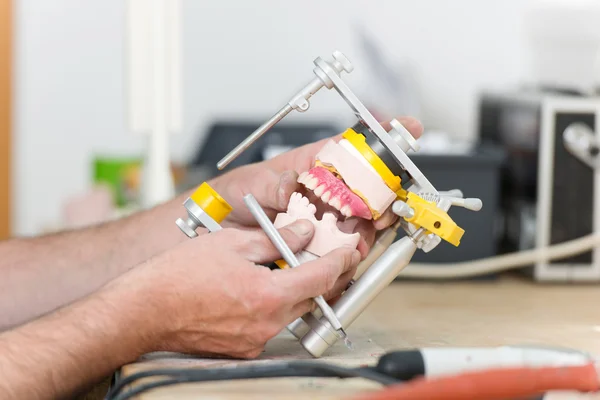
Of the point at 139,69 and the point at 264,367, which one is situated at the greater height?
the point at 139,69

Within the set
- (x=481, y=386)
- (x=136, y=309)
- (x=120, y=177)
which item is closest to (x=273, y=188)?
(x=136, y=309)

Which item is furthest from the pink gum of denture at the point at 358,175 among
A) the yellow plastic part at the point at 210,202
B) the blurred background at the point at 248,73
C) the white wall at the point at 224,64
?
the white wall at the point at 224,64

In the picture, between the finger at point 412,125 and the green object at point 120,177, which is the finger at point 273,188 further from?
the green object at point 120,177

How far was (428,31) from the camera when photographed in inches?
87.1

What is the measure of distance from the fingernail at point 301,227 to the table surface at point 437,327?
4.6 inches

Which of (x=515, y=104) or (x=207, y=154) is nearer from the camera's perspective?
(x=515, y=104)

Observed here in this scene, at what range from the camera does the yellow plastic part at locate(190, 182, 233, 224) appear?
2.75 feet

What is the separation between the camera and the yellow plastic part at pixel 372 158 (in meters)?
0.82

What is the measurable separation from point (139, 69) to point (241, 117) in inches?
34.8

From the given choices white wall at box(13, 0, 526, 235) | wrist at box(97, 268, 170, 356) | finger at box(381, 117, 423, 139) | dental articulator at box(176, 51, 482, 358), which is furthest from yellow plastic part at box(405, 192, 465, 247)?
white wall at box(13, 0, 526, 235)

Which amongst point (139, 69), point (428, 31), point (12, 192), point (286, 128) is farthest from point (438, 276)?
point (12, 192)

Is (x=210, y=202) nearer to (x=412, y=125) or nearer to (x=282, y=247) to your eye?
(x=282, y=247)

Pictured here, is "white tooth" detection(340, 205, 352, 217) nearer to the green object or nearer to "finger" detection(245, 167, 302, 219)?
"finger" detection(245, 167, 302, 219)

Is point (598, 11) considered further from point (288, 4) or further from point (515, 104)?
point (288, 4)
